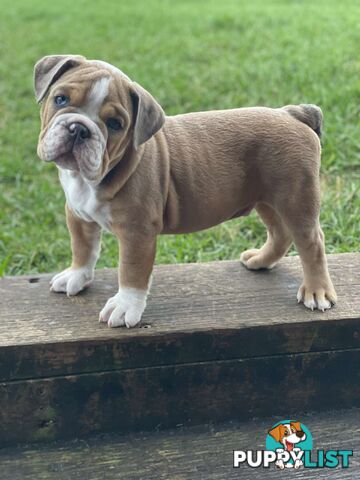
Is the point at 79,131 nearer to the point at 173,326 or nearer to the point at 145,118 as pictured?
the point at 145,118

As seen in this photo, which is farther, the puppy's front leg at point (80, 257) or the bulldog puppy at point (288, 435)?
the puppy's front leg at point (80, 257)

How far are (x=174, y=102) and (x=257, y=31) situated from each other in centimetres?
242

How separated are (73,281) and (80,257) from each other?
0.10m

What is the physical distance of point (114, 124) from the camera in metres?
2.16

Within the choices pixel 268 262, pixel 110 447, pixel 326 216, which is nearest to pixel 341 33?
pixel 326 216

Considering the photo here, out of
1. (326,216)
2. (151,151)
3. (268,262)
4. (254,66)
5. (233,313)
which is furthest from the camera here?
(254,66)

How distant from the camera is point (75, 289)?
2672 millimetres

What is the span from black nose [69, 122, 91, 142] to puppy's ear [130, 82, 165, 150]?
0.60 feet

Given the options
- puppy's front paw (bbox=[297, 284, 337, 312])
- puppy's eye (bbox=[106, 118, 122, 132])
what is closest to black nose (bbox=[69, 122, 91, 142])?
puppy's eye (bbox=[106, 118, 122, 132])

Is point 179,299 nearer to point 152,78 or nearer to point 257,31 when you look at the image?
point 152,78

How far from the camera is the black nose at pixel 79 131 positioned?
205 centimetres

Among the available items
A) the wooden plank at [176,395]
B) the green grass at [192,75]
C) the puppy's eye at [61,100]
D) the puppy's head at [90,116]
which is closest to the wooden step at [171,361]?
the wooden plank at [176,395]

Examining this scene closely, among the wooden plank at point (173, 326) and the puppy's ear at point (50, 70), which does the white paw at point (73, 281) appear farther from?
the puppy's ear at point (50, 70)

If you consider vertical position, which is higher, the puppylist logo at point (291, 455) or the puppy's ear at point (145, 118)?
the puppy's ear at point (145, 118)
